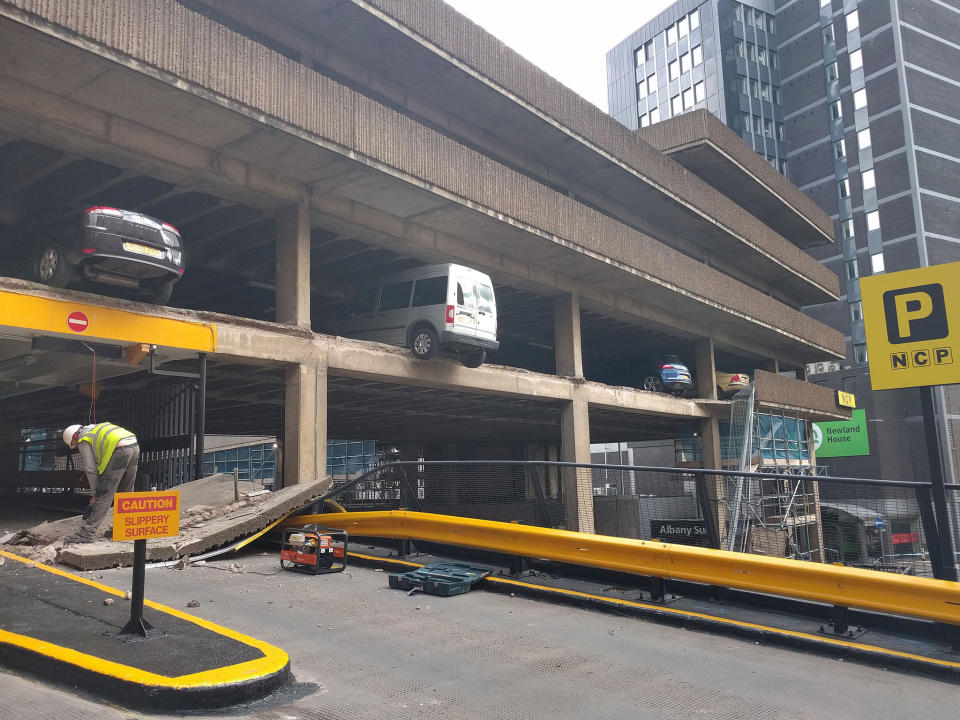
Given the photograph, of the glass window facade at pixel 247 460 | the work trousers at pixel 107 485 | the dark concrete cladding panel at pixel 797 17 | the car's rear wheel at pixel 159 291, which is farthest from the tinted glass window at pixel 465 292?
the dark concrete cladding panel at pixel 797 17

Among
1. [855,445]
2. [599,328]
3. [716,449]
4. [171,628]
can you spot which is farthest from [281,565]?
[855,445]

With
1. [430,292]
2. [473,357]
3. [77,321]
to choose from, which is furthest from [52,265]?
[473,357]

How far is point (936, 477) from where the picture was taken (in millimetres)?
6289

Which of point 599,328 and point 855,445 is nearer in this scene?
point 599,328

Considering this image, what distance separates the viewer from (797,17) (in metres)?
73.9

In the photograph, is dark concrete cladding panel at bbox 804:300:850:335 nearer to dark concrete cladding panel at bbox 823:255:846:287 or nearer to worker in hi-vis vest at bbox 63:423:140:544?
dark concrete cladding panel at bbox 823:255:846:287

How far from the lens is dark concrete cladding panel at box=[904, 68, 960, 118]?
2425 inches

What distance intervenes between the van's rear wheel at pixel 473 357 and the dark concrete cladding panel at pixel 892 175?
5555 cm

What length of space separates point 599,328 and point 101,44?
73.5 ft

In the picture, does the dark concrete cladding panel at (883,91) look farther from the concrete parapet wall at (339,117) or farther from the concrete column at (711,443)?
the concrete parapet wall at (339,117)

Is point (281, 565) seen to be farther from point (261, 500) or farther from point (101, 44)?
point (101, 44)

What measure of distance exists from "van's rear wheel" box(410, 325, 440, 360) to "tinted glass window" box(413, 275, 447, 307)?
0.60m

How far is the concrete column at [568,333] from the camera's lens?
24172 millimetres

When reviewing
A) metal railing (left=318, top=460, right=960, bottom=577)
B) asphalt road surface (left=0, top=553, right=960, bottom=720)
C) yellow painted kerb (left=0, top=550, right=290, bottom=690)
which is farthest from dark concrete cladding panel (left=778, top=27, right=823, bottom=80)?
yellow painted kerb (left=0, top=550, right=290, bottom=690)
